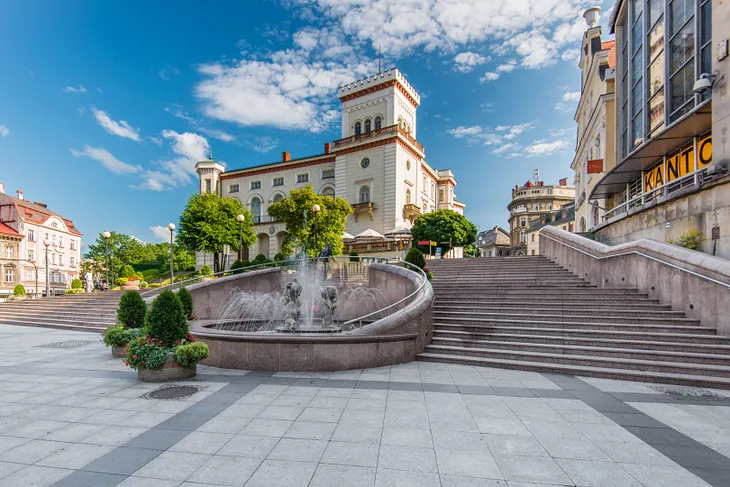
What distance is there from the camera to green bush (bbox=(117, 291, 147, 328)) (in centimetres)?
973

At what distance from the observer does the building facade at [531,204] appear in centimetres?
7394

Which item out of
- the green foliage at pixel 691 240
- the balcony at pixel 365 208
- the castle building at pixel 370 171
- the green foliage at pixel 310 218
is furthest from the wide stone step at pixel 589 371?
the balcony at pixel 365 208

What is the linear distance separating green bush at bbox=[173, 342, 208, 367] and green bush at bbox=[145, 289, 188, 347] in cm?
35

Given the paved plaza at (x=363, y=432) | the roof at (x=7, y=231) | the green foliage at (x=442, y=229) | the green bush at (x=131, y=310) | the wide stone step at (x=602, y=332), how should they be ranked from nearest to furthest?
the paved plaza at (x=363, y=432) < the wide stone step at (x=602, y=332) < the green bush at (x=131, y=310) < the green foliage at (x=442, y=229) < the roof at (x=7, y=231)

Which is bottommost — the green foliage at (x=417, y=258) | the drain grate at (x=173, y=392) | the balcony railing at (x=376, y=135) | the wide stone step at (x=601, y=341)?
the drain grate at (x=173, y=392)

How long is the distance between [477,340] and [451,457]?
6174 millimetres

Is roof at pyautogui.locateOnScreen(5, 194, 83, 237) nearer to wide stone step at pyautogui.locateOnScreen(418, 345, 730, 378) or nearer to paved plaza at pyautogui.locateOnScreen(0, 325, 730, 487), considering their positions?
paved plaza at pyautogui.locateOnScreen(0, 325, 730, 487)

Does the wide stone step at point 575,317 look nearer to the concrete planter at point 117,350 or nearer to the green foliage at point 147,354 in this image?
the green foliage at point 147,354

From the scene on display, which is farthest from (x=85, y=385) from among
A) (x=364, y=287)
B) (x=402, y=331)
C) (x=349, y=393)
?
(x=364, y=287)

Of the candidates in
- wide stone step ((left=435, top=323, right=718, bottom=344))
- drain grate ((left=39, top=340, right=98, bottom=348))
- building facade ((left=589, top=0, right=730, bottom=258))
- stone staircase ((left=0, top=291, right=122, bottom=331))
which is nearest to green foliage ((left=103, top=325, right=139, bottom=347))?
drain grate ((left=39, top=340, right=98, bottom=348))

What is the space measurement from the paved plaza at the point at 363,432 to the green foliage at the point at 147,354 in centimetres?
45

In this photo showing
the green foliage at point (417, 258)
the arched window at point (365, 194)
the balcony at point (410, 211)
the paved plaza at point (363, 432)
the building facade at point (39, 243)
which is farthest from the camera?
the building facade at point (39, 243)

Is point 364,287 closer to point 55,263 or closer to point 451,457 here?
point 451,457

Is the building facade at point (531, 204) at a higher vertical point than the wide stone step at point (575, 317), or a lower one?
higher
